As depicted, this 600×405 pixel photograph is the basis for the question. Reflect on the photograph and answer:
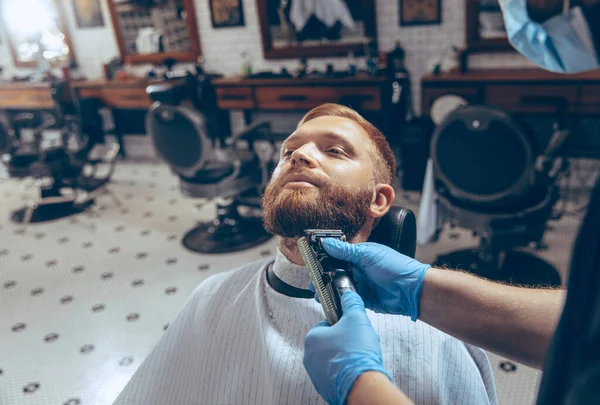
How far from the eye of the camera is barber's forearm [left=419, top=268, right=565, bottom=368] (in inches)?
34.4

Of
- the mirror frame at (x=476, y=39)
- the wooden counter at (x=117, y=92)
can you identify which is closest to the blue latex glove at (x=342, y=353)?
the mirror frame at (x=476, y=39)

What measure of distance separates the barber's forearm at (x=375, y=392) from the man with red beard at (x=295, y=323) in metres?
0.39

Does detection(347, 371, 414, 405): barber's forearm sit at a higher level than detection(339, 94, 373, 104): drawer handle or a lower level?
higher

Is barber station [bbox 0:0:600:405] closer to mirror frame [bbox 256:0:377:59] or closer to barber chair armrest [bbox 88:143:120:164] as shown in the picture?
mirror frame [bbox 256:0:377:59]

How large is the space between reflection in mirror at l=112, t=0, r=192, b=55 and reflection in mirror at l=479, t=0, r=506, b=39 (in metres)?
2.73

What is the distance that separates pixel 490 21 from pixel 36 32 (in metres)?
5.03

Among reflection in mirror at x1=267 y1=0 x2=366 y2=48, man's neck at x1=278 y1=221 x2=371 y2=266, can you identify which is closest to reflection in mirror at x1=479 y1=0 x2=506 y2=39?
reflection in mirror at x1=267 y1=0 x2=366 y2=48

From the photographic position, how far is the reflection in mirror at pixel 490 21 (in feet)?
11.4

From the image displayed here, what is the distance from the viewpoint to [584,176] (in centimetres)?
373

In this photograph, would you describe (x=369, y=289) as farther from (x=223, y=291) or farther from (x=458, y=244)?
(x=458, y=244)

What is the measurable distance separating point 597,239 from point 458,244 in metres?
2.81

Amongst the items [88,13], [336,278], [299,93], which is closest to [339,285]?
[336,278]

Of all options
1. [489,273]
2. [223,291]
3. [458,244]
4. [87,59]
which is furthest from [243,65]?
[223,291]

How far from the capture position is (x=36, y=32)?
5836mm
